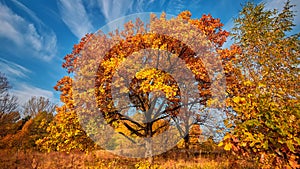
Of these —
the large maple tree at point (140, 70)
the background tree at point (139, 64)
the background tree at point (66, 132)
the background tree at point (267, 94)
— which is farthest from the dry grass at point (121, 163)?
the background tree at point (267, 94)

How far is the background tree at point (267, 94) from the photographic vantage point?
2746 mm

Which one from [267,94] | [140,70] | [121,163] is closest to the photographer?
[267,94]

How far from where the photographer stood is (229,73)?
1033cm

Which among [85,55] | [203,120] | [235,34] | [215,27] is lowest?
[203,120]

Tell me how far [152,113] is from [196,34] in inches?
239

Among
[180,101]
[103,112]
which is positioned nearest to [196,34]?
[180,101]

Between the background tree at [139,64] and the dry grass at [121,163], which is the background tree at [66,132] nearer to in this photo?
the background tree at [139,64]

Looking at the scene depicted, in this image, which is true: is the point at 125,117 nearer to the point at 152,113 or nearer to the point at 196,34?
the point at 152,113

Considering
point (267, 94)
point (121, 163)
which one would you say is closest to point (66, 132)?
point (121, 163)

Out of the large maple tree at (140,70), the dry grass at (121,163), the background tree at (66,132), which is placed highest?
the large maple tree at (140,70)

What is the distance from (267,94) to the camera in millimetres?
3096

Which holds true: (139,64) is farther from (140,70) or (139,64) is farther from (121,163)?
(121,163)

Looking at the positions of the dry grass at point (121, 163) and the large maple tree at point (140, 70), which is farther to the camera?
the dry grass at point (121, 163)

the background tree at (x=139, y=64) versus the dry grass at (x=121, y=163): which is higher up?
the background tree at (x=139, y=64)
